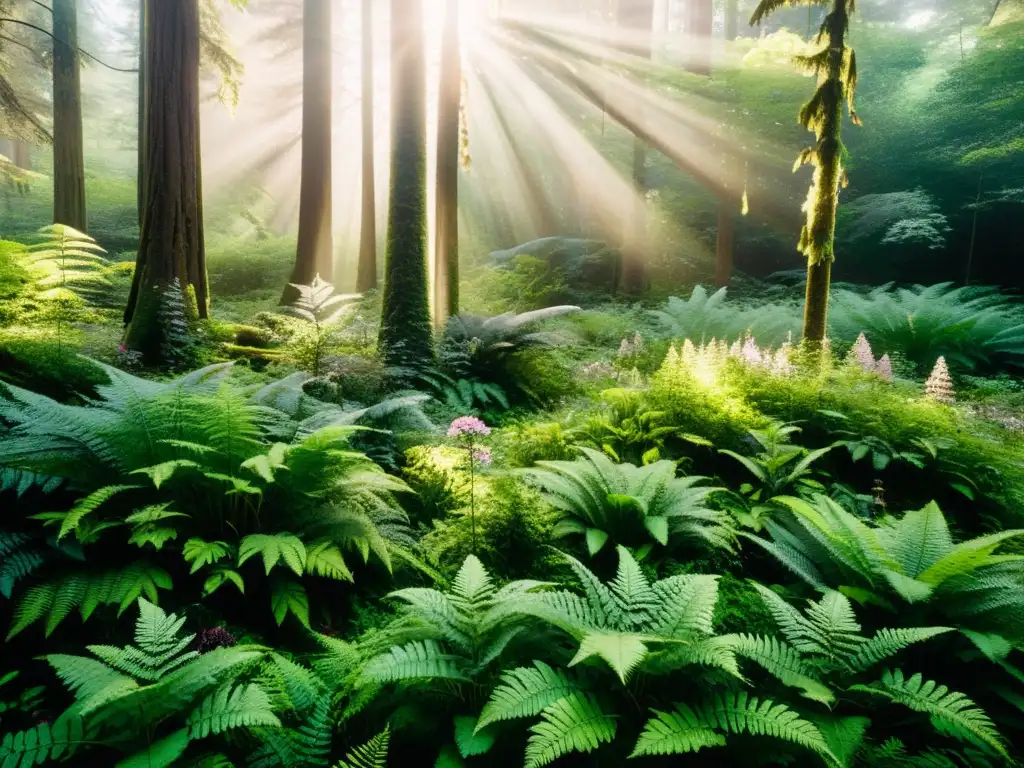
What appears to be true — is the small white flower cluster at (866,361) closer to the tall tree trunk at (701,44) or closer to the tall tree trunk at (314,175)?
the tall tree trunk at (314,175)

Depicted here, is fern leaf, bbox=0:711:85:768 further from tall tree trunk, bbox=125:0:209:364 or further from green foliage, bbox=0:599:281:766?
tall tree trunk, bbox=125:0:209:364

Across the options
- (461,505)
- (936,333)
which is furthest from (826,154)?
(461,505)

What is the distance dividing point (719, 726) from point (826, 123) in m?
5.93

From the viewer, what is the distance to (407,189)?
6406mm

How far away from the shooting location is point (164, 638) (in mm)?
1869

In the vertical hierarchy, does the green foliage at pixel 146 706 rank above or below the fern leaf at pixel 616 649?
below

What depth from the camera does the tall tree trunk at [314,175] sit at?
10367mm

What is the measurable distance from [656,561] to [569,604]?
113cm

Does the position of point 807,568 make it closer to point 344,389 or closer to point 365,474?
point 365,474

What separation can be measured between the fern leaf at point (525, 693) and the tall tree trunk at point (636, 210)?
467 inches

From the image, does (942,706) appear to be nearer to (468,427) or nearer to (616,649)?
(616,649)

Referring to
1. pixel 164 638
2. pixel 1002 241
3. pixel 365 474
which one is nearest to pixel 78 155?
pixel 365 474

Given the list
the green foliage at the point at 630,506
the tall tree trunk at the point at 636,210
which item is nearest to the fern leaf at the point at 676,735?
the green foliage at the point at 630,506

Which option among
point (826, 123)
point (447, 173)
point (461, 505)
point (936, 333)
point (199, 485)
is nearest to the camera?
point (199, 485)
